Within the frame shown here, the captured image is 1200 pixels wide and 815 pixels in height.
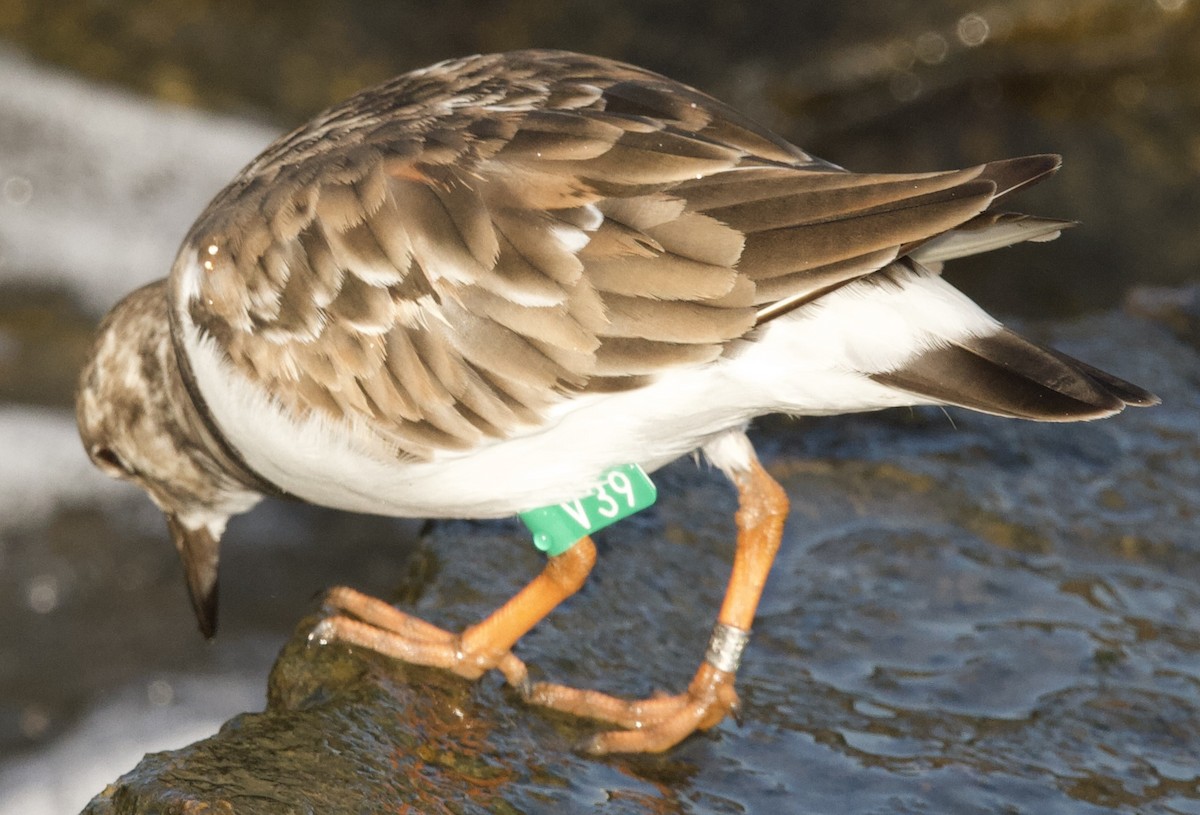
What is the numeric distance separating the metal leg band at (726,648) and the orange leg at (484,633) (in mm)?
381

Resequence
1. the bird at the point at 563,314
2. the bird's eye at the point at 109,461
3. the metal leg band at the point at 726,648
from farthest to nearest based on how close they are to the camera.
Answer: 1. the bird's eye at the point at 109,461
2. the metal leg band at the point at 726,648
3. the bird at the point at 563,314

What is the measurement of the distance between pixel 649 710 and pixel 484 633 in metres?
0.47

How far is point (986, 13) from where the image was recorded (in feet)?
25.6

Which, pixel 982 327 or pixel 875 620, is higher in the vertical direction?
pixel 982 327

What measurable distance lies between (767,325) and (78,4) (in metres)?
6.54

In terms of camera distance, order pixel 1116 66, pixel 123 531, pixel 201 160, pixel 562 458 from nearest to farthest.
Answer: pixel 562 458
pixel 123 531
pixel 1116 66
pixel 201 160

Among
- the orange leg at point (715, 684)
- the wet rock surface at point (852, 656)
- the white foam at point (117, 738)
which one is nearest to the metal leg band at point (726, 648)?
the orange leg at point (715, 684)

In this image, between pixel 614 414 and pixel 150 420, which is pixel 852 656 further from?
pixel 150 420

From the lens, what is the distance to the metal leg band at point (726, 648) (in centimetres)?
381

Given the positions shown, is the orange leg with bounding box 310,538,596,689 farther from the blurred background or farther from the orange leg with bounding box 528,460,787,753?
the blurred background

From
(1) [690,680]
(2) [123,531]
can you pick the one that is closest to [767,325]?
(1) [690,680]

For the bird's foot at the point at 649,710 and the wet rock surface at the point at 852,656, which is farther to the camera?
the bird's foot at the point at 649,710

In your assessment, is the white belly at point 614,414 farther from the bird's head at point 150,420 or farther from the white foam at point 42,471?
the white foam at point 42,471

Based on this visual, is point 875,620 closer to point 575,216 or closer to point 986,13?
point 575,216
